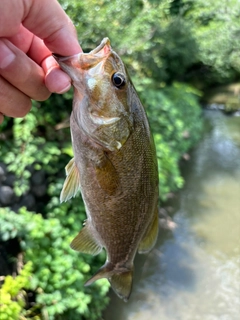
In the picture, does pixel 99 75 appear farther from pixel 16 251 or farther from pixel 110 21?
pixel 110 21

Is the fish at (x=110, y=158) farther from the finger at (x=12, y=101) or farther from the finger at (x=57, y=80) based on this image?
the finger at (x=12, y=101)

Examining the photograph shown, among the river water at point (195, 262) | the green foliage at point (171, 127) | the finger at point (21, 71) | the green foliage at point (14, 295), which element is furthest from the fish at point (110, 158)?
the green foliage at point (171, 127)

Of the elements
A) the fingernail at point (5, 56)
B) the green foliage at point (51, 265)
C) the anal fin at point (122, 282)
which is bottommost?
the green foliage at point (51, 265)

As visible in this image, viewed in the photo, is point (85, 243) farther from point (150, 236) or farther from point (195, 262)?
point (195, 262)

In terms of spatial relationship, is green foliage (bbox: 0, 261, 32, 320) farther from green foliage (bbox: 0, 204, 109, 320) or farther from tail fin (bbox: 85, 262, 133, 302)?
→ tail fin (bbox: 85, 262, 133, 302)

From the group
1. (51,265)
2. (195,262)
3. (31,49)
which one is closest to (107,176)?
(31,49)

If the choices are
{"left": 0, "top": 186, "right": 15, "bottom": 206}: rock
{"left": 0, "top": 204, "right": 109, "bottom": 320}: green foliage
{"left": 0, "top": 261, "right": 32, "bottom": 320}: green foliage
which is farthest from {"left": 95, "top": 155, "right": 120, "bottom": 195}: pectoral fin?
{"left": 0, "top": 186, "right": 15, "bottom": 206}: rock

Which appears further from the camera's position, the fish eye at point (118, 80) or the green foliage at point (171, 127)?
the green foliage at point (171, 127)
